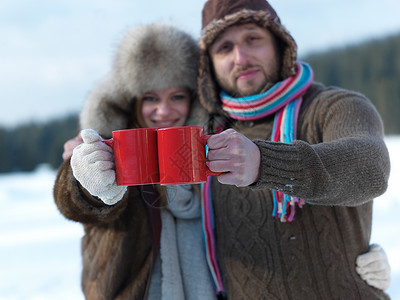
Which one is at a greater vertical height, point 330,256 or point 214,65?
point 214,65

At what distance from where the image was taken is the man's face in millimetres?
2070

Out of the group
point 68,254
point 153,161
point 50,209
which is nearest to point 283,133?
point 153,161

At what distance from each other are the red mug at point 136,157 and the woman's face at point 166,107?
2.98ft

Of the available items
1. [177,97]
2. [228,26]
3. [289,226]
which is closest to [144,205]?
[177,97]

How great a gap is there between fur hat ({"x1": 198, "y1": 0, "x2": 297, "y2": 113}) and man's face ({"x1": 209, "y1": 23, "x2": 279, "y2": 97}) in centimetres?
4

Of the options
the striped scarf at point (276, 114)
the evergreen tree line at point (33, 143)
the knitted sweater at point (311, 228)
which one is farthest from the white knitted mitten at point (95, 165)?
the evergreen tree line at point (33, 143)

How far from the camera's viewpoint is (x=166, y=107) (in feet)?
7.30

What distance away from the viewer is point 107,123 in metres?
2.27

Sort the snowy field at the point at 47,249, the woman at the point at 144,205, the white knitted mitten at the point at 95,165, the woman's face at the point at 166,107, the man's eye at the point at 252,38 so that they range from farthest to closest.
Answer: the snowy field at the point at 47,249, the woman's face at the point at 166,107, the man's eye at the point at 252,38, the woman at the point at 144,205, the white knitted mitten at the point at 95,165

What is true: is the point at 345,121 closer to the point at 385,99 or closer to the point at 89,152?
the point at 89,152

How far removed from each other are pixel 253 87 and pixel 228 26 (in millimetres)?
364

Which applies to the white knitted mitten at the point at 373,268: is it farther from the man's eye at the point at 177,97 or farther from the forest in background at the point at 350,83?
the forest in background at the point at 350,83

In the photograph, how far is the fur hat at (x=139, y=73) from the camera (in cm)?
225

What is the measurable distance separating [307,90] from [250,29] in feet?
1.49
